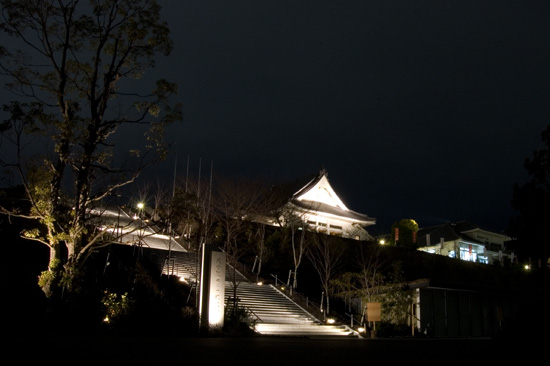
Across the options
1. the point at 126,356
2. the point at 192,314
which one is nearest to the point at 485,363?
the point at 126,356

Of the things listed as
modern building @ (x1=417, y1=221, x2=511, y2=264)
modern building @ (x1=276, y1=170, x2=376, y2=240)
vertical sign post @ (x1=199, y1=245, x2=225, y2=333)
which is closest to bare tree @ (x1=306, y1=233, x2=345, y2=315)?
modern building @ (x1=276, y1=170, x2=376, y2=240)

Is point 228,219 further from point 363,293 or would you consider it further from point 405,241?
point 405,241

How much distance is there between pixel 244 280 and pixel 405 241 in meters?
19.2

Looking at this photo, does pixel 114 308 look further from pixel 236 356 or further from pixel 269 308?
pixel 236 356

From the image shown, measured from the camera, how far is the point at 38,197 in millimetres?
12531

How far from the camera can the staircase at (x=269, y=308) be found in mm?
16234

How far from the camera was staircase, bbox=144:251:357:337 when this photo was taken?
53.3 feet

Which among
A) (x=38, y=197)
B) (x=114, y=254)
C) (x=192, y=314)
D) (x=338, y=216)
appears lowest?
(x=192, y=314)

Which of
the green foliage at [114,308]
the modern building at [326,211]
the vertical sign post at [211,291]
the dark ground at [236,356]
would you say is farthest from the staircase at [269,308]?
the modern building at [326,211]

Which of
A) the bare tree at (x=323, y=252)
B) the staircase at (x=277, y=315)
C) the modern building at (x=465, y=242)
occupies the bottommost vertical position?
the staircase at (x=277, y=315)

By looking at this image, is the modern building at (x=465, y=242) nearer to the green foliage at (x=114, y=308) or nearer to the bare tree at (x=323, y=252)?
the bare tree at (x=323, y=252)

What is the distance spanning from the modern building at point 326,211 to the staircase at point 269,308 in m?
14.7

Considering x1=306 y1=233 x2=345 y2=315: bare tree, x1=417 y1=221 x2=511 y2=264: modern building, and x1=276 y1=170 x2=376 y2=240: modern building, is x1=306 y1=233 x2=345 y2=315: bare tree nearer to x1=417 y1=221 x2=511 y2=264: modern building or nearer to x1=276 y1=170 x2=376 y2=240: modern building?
x1=276 y1=170 x2=376 y2=240: modern building

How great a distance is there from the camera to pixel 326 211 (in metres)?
39.7
